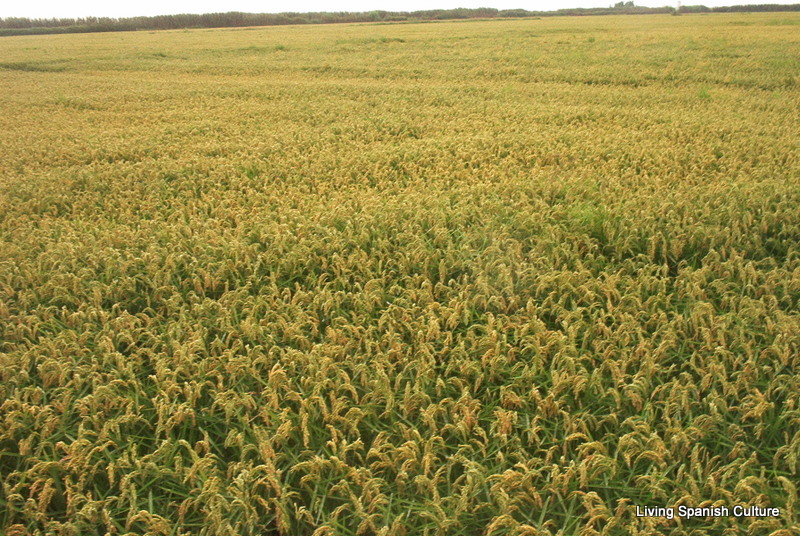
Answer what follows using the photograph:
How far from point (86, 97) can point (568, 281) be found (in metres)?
11.8

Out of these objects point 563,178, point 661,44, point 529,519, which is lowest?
point 529,519

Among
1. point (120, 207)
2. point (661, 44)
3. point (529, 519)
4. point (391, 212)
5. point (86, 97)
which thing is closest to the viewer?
point (529, 519)

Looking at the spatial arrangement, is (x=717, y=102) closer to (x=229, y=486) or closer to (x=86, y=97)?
(x=229, y=486)

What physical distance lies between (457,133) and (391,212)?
142 inches

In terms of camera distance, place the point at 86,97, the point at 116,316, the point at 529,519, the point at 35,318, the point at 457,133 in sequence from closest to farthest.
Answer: the point at 529,519 → the point at 35,318 → the point at 116,316 → the point at 457,133 → the point at 86,97

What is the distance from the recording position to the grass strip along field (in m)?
1.96

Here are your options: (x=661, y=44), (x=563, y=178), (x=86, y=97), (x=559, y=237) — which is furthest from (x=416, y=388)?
(x=661, y=44)

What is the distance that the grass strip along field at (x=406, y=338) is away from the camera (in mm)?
1964

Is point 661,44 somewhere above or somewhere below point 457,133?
above

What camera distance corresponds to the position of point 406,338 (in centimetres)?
289

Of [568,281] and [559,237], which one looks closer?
[568,281]

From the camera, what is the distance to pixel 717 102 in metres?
8.77

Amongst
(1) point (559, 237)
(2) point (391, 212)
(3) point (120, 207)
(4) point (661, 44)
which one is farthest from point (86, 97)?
(4) point (661, 44)

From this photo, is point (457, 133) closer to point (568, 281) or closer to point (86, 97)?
point (568, 281)
